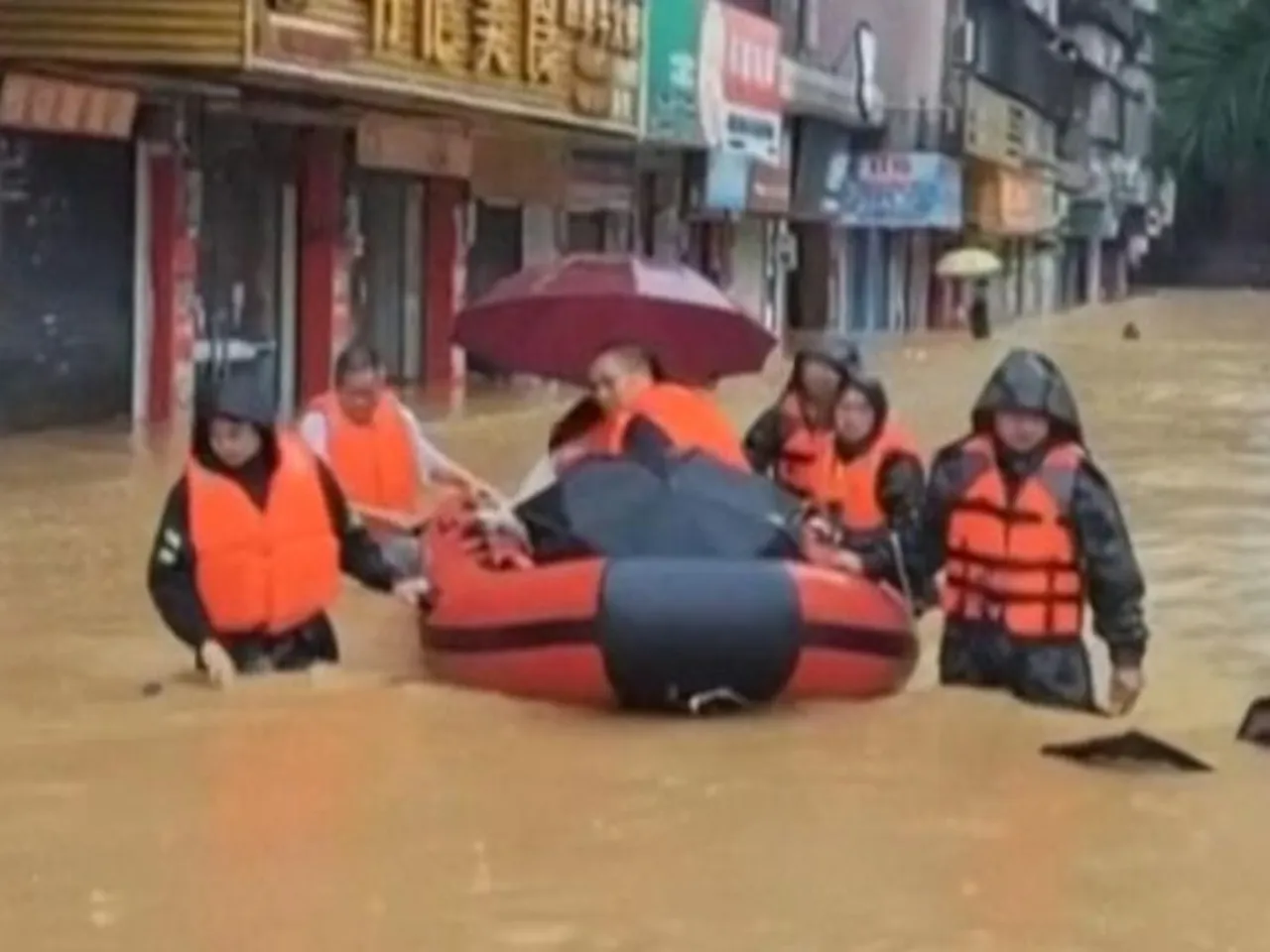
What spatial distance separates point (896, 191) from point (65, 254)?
36.0 meters

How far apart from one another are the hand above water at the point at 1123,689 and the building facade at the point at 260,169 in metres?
11.9

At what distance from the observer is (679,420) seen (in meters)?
12.1

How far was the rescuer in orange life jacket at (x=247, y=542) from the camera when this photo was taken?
1155 cm

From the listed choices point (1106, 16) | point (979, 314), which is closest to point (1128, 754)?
point (979, 314)

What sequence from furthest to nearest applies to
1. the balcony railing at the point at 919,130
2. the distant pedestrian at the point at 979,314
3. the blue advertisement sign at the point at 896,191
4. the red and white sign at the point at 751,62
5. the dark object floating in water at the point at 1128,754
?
the balcony railing at the point at 919,130 < the blue advertisement sign at the point at 896,191 < the distant pedestrian at the point at 979,314 < the red and white sign at the point at 751,62 < the dark object floating in water at the point at 1128,754

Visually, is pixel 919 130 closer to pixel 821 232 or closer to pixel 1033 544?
pixel 821 232

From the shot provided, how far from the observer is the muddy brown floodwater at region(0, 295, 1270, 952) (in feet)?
28.2

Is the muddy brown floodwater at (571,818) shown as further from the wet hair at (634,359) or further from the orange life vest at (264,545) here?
the wet hair at (634,359)

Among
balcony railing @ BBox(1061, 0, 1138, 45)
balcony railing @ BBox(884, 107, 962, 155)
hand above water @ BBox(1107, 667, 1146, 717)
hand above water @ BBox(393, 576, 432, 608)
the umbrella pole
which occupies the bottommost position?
hand above water @ BBox(1107, 667, 1146, 717)

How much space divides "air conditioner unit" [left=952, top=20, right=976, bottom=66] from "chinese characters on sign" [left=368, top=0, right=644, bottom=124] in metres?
30.5

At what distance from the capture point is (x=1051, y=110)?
86.6 metres

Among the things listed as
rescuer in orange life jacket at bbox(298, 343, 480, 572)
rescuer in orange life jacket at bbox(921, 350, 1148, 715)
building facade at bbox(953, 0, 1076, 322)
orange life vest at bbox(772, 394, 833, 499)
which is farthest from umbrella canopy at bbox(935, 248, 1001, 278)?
rescuer in orange life jacket at bbox(921, 350, 1148, 715)

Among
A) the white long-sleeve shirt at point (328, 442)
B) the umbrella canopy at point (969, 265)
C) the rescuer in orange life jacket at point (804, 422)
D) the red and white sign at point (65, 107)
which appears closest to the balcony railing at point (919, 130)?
the umbrella canopy at point (969, 265)

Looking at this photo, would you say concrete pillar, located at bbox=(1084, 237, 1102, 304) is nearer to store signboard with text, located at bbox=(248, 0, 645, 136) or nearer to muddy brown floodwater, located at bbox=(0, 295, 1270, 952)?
store signboard with text, located at bbox=(248, 0, 645, 136)
